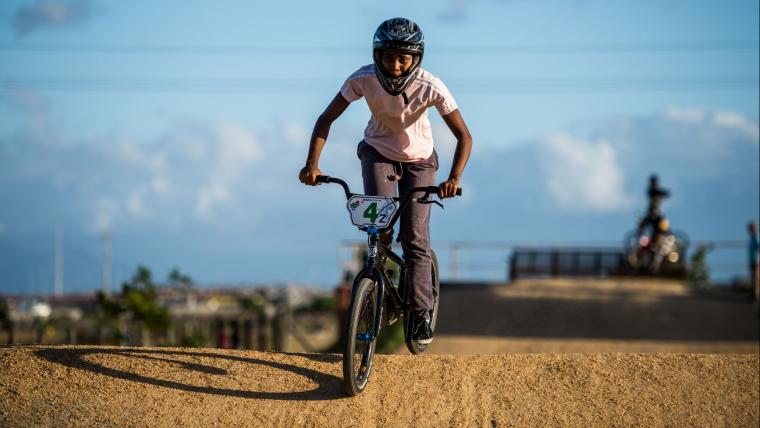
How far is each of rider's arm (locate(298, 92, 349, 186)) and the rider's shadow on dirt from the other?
1557mm

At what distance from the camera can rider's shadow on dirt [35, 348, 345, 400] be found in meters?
7.42

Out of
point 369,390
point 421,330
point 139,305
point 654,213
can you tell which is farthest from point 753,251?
point 139,305

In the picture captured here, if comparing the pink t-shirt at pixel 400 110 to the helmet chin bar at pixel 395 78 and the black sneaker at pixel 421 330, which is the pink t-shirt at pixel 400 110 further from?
the black sneaker at pixel 421 330

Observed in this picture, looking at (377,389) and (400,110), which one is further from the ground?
(400,110)

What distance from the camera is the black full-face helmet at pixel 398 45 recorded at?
7086 mm

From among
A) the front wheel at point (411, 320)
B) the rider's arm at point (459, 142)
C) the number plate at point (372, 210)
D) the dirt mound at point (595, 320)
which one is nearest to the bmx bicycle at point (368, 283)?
the number plate at point (372, 210)

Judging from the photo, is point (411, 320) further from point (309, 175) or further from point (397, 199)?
point (309, 175)

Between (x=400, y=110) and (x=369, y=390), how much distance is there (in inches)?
85.2

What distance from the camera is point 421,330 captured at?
803 cm

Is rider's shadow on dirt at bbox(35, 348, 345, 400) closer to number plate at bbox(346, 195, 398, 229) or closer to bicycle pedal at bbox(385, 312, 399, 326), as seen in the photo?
bicycle pedal at bbox(385, 312, 399, 326)

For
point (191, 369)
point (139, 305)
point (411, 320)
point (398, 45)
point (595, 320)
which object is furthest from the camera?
point (139, 305)

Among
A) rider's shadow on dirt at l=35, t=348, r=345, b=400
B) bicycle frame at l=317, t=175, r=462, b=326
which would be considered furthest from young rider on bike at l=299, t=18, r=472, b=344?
rider's shadow on dirt at l=35, t=348, r=345, b=400

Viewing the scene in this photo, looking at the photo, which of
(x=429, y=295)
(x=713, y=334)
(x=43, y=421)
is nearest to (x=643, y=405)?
(x=429, y=295)

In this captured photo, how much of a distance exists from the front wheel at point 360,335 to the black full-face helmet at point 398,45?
4.80 feet
